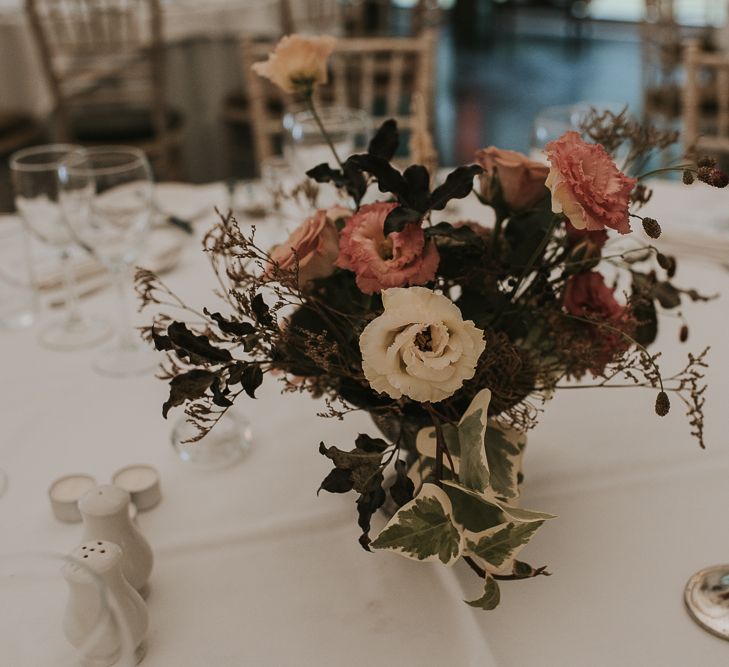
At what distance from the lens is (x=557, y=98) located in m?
5.35

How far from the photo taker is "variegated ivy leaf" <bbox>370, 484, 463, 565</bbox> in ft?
1.90

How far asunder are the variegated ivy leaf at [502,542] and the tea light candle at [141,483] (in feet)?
1.07

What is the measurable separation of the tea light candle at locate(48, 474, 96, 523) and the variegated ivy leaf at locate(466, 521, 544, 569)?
0.36 meters

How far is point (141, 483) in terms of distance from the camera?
77 cm

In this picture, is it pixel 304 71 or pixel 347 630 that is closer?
pixel 347 630

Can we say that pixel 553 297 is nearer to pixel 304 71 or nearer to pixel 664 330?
pixel 304 71

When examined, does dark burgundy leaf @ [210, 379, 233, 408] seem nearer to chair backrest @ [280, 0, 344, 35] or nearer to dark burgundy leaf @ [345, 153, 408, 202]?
dark burgundy leaf @ [345, 153, 408, 202]

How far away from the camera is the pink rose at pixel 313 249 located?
A: 62 cm

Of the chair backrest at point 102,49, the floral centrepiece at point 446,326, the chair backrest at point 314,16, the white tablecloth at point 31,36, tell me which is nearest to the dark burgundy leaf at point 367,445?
the floral centrepiece at point 446,326

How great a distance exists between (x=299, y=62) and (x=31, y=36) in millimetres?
2474

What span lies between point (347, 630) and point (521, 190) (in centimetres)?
36

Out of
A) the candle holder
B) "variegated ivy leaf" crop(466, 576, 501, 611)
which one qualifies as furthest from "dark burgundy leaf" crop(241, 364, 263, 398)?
the candle holder

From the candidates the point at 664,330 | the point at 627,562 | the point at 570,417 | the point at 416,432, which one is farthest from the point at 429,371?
the point at 664,330

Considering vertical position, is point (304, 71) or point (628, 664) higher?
point (304, 71)
